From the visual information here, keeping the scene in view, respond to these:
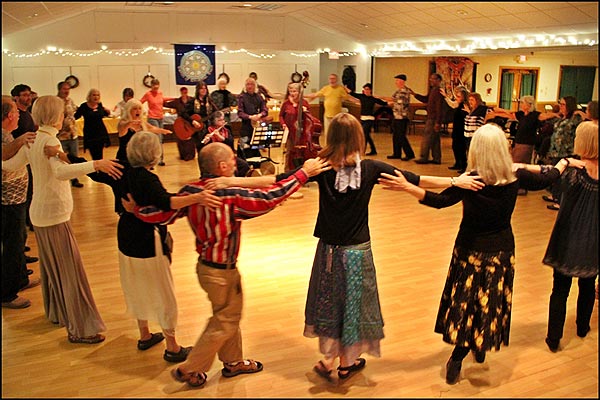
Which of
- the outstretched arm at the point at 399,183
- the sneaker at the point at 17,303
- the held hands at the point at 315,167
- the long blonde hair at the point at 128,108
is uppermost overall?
the long blonde hair at the point at 128,108

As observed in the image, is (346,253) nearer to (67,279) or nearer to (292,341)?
(292,341)

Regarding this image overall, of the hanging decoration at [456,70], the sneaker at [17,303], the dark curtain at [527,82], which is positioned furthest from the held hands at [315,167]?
the dark curtain at [527,82]

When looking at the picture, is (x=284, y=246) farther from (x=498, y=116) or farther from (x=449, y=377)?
(x=498, y=116)

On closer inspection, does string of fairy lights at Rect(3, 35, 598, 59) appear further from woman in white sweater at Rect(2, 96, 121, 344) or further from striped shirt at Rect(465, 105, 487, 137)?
woman in white sweater at Rect(2, 96, 121, 344)

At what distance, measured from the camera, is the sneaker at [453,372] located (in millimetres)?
3033

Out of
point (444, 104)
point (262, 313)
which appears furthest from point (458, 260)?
point (444, 104)

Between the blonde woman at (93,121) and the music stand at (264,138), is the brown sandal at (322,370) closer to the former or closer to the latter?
the music stand at (264,138)

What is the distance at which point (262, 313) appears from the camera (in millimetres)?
3900

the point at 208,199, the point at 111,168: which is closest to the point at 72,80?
the point at 111,168

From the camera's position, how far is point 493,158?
8.93 feet

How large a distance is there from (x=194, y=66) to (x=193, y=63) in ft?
0.57

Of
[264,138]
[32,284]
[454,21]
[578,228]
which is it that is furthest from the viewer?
[454,21]

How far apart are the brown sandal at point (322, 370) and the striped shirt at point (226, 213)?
2.77 feet

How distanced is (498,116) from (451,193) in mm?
7431
